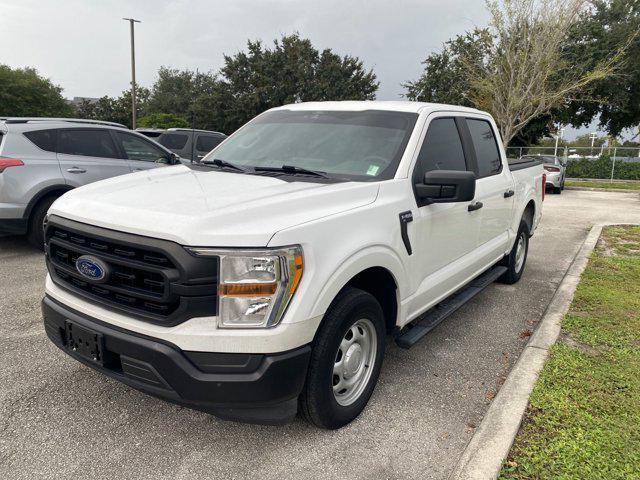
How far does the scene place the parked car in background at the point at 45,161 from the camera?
20.4ft

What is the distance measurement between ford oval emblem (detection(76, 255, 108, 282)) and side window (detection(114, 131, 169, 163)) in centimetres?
517

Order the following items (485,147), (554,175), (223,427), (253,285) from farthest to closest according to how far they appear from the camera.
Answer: (554,175) → (485,147) → (223,427) → (253,285)

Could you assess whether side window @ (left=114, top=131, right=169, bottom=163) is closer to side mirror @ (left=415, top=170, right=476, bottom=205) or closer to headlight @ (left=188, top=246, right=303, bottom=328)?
side mirror @ (left=415, top=170, right=476, bottom=205)

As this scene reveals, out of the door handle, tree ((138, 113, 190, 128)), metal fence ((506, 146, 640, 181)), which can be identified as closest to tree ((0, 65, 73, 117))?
tree ((138, 113, 190, 128))

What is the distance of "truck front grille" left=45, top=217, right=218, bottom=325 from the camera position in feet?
7.23

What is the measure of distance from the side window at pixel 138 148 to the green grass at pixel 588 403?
602cm

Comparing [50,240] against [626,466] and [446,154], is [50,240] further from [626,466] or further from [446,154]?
[626,466]

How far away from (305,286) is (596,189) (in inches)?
842

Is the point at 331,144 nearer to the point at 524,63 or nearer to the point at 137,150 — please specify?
the point at 137,150

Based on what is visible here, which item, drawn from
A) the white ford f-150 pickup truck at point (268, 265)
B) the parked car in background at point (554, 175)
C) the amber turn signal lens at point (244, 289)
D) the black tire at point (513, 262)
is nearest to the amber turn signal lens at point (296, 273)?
the white ford f-150 pickup truck at point (268, 265)

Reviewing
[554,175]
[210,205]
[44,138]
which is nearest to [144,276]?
[210,205]

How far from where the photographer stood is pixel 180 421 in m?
2.89

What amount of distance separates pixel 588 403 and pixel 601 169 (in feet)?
82.5

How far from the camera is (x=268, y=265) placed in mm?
2230
